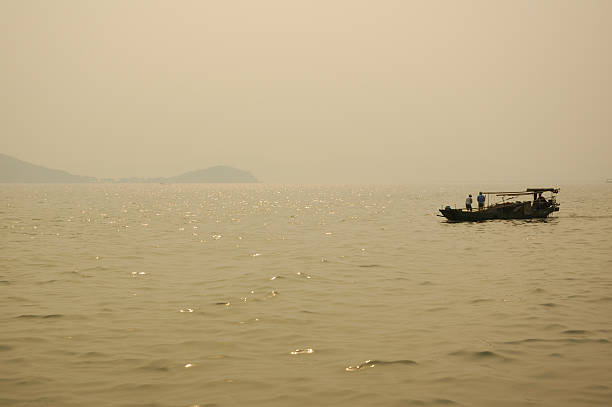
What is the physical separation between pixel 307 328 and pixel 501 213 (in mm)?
41052

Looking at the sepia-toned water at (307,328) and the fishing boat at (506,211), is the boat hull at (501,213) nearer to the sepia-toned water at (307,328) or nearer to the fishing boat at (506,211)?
the fishing boat at (506,211)

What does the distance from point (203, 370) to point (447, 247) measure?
2272 cm

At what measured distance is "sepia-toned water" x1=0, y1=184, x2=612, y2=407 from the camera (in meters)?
9.02

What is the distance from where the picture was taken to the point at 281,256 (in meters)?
27.1

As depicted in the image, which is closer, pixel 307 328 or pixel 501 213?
pixel 307 328

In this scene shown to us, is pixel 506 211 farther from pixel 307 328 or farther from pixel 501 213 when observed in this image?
pixel 307 328

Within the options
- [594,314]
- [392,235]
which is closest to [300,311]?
[594,314]

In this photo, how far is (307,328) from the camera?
13094 mm

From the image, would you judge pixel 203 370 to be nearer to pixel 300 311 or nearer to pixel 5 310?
pixel 300 311

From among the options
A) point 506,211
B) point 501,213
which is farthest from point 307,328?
point 506,211

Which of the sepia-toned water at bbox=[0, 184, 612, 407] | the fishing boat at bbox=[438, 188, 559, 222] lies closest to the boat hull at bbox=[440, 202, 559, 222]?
the fishing boat at bbox=[438, 188, 559, 222]

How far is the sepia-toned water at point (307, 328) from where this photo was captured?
29.6ft

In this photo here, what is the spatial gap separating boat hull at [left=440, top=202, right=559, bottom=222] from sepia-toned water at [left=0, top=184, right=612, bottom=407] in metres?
20.1

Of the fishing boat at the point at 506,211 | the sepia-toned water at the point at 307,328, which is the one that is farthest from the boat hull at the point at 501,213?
the sepia-toned water at the point at 307,328
